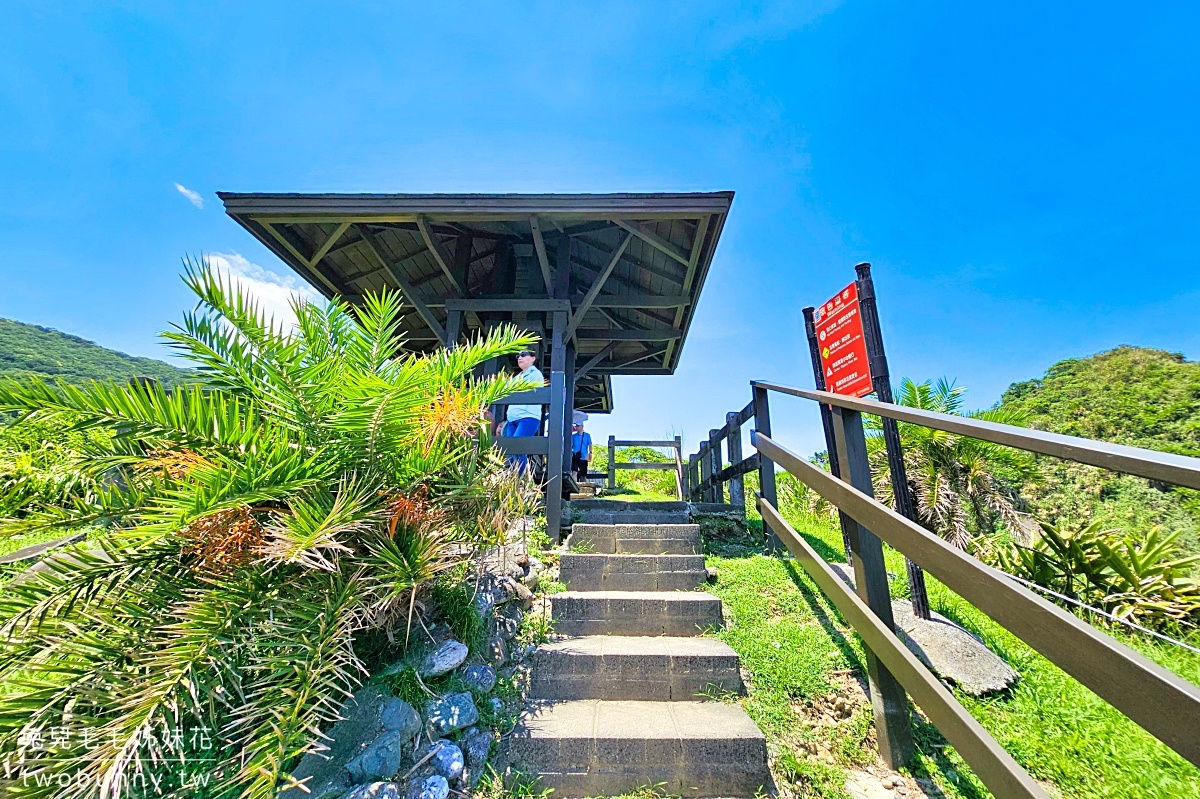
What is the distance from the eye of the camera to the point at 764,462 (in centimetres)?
373

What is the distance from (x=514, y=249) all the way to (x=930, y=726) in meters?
5.78

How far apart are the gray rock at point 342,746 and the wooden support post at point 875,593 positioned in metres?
2.06

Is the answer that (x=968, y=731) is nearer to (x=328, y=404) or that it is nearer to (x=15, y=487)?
(x=328, y=404)

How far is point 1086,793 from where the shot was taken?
5.29 ft

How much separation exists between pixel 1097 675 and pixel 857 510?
960 mm

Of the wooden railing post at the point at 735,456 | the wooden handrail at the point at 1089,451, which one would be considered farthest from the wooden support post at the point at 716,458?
the wooden handrail at the point at 1089,451

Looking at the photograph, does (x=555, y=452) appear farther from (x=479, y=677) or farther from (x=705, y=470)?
(x=705, y=470)

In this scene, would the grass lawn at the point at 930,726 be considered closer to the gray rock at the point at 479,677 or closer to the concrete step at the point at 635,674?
the concrete step at the point at 635,674

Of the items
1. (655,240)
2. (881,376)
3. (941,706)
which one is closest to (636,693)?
(941,706)

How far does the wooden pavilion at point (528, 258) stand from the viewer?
4.15 m

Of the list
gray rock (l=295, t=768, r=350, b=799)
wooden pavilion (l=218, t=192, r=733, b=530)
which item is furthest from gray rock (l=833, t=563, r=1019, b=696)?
gray rock (l=295, t=768, r=350, b=799)

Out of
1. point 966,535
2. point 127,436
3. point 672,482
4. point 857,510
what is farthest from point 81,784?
point 672,482

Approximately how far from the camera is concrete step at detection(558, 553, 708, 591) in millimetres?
3270

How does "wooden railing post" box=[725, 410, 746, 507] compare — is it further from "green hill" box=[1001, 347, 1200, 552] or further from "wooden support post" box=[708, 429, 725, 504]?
"green hill" box=[1001, 347, 1200, 552]
